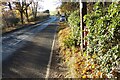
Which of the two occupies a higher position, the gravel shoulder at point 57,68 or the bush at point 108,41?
the bush at point 108,41

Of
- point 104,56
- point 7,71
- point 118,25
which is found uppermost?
point 118,25

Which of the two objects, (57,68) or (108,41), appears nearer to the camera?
(108,41)

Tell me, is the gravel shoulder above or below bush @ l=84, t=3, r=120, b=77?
below

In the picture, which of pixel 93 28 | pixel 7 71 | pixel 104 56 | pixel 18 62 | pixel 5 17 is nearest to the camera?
pixel 104 56

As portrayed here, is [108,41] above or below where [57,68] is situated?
above

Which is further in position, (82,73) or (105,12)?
Answer: (105,12)

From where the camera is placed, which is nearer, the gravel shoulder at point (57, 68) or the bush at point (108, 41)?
the bush at point (108, 41)

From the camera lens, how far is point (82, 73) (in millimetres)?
6887

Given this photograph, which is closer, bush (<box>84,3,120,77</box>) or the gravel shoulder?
bush (<box>84,3,120,77</box>)

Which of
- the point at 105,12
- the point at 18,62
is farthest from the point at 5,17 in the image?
the point at 105,12

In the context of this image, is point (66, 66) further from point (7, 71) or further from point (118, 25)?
point (118, 25)

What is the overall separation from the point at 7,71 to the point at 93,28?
4.12 m

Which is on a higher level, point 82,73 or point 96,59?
point 96,59

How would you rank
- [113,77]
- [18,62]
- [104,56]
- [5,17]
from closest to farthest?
[113,77]
[104,56]
[18,62]
[5,17]
